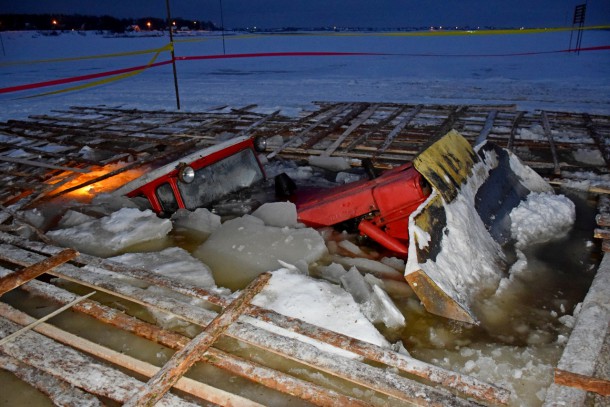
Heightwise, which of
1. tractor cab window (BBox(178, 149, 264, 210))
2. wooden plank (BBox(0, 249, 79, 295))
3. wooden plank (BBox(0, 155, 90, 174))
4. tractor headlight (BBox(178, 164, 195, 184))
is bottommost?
wooden plank (BBox(0, 249, 79, 295))

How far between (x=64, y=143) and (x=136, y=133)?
5.24ft

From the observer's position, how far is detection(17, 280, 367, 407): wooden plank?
2881 mm

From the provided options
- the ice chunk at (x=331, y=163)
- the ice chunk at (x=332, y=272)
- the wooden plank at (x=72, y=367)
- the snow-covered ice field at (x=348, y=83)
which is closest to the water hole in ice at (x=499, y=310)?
the ice chunk at (x=332, y=272)

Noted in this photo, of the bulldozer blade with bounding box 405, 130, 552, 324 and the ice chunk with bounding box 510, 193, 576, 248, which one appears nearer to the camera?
the bulldozer blade with bounding box 405, 130, 552, 324

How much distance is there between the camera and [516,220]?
16.9ft

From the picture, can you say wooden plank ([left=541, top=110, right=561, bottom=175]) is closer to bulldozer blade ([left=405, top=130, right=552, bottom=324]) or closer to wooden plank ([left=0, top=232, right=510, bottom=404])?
bulldozer blade ([left=405, top=130, right=552, bottom=324])

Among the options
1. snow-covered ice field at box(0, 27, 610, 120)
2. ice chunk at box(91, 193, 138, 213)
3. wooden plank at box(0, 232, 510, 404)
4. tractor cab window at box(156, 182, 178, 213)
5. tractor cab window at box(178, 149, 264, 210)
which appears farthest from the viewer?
snow-covered ice field at box(0, 27, 610, 120)

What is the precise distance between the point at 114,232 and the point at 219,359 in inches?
111

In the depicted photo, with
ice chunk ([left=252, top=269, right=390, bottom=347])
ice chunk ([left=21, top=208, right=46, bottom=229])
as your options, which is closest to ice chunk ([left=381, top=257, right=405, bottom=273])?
ice chunk ([left=252, top=269, right=390, bottom=347])

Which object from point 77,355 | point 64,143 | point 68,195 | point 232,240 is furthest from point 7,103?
point 77,355

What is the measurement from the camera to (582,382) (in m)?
2.87

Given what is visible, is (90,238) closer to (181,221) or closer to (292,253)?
(181,221)

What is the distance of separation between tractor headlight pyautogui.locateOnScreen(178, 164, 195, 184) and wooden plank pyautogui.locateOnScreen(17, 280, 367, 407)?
170 centimetres

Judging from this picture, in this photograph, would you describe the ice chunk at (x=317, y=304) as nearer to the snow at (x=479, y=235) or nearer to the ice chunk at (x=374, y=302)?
the ice chunk at (x=374, y=302)
